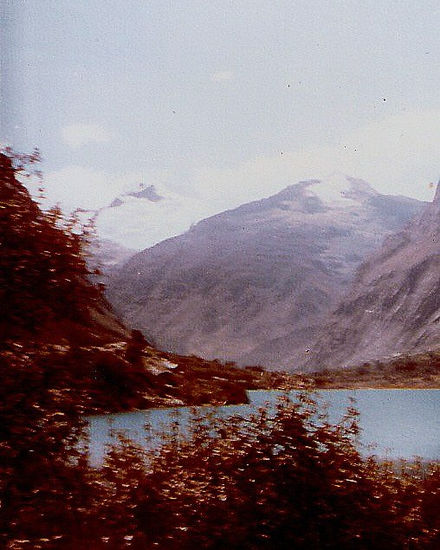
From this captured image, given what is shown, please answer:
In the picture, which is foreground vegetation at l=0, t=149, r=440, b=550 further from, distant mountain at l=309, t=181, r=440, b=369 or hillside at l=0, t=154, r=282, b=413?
distant mountain at l=309, t=181, r=440, b=369

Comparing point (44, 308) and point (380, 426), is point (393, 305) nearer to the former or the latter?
point (380, 426)

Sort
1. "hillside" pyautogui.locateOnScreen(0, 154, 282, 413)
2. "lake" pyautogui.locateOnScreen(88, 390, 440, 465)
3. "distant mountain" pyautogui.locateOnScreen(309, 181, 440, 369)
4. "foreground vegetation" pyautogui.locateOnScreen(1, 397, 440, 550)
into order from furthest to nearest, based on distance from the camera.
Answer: "distant mountain" pyautogui.locateOnScreen(309, 181, 440, 369), "lake" pyautogui.locateOnScreen(88, 390, 440, 465), "foreground vegetation" pyautogui.locateOnScreen(1, 397, 440, 550), "hillside" pyautogui.locateOnScreen(0, 154, 282, 413)

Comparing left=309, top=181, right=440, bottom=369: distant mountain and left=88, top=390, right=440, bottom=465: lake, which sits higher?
left=309, top=181, right=440, bottom=369: distant mountain

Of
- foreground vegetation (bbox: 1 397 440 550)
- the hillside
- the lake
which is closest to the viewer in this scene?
the hillside

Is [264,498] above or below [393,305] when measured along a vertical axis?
below

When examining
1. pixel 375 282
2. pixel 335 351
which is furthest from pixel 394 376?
pixel 375 282

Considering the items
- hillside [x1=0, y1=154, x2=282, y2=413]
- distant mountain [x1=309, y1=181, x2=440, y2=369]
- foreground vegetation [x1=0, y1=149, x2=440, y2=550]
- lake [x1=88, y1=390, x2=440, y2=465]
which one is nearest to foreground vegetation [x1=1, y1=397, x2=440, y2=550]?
foreground vegetation [x1=0, y1=149, x2=440, y2=550]

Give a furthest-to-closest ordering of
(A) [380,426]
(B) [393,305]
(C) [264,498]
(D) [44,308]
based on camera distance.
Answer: (B) [393,305]
(A) [380,426]
(C) [264,498]
(D) [44,308]

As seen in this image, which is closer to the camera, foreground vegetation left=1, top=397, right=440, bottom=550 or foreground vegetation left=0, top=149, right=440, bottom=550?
foreground vegetation left=0, top=149, right=440, bottom=550

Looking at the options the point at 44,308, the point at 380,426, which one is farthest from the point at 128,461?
the point at 380,426
